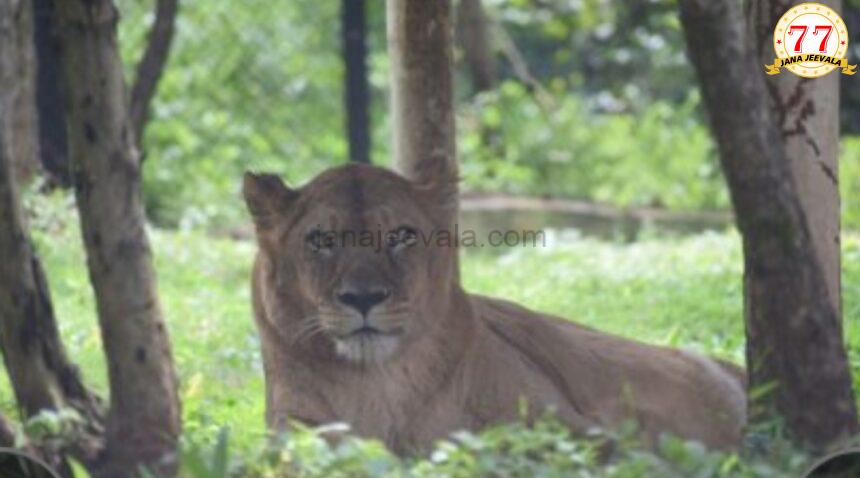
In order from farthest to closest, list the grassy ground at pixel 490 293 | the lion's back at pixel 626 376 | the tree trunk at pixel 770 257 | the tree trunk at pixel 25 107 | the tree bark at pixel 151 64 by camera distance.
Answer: the tree bark at pixel 151 64, the tree trunk at pixel 25 107, the grassy ground at pixel 490 293, the lion's back at pixel 626 376, the tree trunk at pixel 770 257

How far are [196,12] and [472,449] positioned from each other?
9956mm

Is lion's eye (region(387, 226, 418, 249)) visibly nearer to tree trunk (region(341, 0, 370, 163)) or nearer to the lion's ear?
the lion's ear

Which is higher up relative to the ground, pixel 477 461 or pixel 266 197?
pixel 266 197

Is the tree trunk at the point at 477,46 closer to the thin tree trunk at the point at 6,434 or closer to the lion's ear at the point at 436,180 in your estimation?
the lion's ear at the point at 436,180

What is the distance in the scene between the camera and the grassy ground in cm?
692

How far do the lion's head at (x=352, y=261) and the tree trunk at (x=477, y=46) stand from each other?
853 centimetres

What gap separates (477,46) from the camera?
14.3m

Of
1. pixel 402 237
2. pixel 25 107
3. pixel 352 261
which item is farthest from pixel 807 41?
pixel 25 107

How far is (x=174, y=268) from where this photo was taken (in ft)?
31.6

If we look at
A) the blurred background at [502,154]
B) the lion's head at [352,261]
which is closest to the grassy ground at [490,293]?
the blurred background at [502,154]

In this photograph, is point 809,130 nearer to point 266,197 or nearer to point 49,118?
point 266,197

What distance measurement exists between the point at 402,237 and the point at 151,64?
4.86m

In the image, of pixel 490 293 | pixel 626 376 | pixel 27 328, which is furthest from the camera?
pixel 490 293

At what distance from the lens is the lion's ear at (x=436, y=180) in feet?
17.7
